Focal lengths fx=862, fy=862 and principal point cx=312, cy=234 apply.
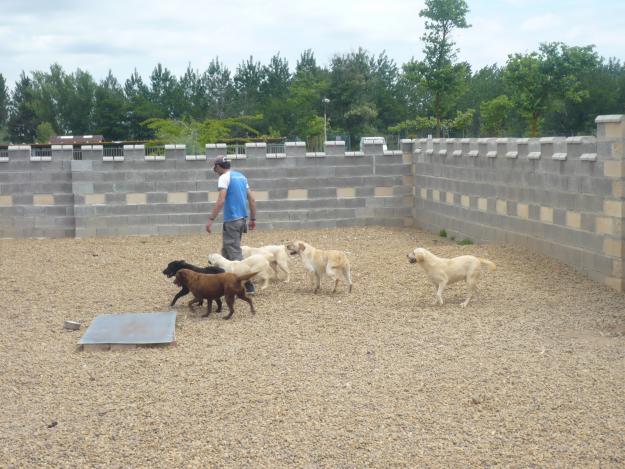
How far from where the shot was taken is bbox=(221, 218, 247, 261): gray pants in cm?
1250

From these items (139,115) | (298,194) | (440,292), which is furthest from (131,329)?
(139,115)

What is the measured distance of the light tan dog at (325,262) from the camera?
1197 centimetres

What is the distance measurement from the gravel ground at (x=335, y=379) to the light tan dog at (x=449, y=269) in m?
0.30

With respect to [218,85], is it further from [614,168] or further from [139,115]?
[614,168]

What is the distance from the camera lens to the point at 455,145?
18.6m

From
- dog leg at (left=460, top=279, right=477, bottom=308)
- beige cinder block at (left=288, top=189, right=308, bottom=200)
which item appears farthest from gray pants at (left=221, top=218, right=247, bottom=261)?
beige cinder block at (left=288, top=189, right=308, bottom=200)

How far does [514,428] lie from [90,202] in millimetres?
16089

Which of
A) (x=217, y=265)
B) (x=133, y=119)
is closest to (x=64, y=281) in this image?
(x=217, y=265)

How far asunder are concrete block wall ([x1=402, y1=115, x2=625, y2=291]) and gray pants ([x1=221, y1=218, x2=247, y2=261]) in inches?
196

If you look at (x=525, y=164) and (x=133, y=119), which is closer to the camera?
(x=525, y=164)

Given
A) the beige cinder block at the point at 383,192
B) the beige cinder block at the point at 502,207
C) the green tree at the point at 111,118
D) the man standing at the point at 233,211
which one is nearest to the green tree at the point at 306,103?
the green tree at the point at 111,118

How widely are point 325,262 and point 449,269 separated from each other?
1.83 metres

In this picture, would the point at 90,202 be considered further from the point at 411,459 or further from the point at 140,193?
the point at 411,459

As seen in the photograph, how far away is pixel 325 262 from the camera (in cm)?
1208
